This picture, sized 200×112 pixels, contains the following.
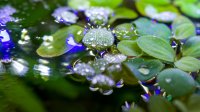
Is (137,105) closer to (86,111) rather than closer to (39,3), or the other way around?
(86,111)

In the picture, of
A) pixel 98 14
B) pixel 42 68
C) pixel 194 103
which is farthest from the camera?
pixel 98 14

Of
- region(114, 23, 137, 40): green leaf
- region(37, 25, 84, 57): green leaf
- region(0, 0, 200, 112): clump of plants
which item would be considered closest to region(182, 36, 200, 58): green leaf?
region(0, 0, 200, 112): clump of plants

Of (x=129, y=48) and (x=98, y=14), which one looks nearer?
(x=129, y=48)

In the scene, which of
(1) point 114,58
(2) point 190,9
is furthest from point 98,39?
(2) point 190,9

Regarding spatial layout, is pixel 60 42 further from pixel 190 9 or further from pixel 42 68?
pixel 190 9

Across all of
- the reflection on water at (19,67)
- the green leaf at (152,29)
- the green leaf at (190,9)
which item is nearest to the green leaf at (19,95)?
the reflection on water at (19,67)

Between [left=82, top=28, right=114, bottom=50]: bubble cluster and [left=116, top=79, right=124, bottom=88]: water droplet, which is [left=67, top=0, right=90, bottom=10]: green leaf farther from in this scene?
[left=116, top=79, right=124, bottom=88]: water droplet

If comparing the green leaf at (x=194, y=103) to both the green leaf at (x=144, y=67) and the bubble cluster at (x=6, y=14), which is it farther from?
the bubble cluster at (x=6, y=14)
